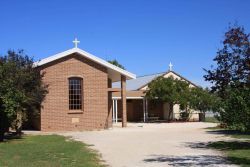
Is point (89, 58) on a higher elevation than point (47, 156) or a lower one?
higher

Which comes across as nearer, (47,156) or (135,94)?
(47,156)

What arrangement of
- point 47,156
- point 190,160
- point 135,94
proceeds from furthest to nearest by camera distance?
point 135,94 → point 47,156 → point 190,160

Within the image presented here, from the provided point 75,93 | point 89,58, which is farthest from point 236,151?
point 89,58

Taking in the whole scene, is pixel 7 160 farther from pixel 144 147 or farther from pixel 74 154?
pixel 144 147

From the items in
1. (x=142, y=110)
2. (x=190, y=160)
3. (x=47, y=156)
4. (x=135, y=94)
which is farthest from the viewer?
(x=142, y=110)

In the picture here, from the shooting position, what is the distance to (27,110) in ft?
84.8

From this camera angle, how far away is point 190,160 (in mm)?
14383

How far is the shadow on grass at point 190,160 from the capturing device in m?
13.5

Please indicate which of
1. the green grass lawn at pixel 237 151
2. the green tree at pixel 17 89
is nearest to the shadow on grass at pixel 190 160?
the green grass lawn at pixel 237 151

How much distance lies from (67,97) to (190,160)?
19.6m

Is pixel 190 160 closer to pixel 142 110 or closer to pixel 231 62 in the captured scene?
pixel 231 62

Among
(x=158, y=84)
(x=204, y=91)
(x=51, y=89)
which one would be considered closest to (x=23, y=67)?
(x=51, y=89)

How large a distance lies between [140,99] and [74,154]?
3324cm

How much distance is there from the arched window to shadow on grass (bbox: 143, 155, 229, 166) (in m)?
18.5
